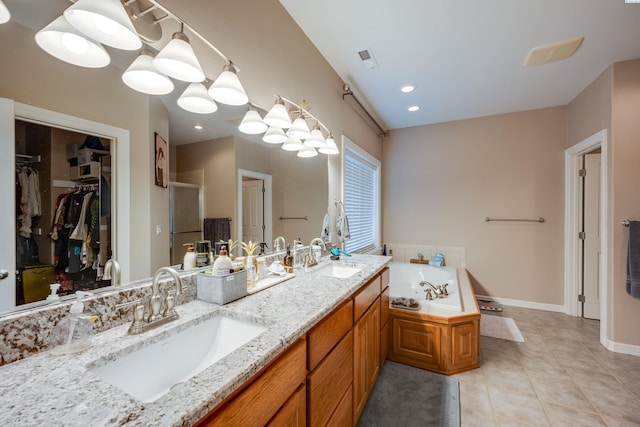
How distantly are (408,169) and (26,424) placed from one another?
14.3 feet

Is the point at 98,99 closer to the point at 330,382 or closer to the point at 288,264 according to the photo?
the point at 288,264

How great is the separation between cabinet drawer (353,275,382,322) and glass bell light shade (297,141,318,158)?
1.11m

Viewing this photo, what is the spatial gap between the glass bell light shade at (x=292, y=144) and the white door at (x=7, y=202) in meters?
1.34

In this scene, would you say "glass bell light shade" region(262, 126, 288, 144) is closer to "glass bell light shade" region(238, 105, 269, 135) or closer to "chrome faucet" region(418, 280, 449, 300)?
"glass bell light shade" region(238, 105, 269, 135)

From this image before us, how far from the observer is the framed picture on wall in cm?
110

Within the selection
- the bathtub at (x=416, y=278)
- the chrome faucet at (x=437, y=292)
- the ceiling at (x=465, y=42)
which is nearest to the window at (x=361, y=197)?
the bathtub at (x=416, y=278)

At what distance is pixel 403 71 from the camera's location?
257cm

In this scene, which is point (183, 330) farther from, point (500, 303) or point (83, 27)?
point (500, 303)

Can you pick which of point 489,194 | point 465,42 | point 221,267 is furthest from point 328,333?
point 489,194

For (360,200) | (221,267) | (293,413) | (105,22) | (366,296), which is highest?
(105,22)

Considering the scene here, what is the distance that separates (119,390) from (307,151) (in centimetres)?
183

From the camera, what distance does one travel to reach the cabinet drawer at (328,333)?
1014 millimetres

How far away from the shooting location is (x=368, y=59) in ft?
7.78

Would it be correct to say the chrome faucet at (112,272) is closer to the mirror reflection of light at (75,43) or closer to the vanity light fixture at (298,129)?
the mirror reflection of light at (75,43)
